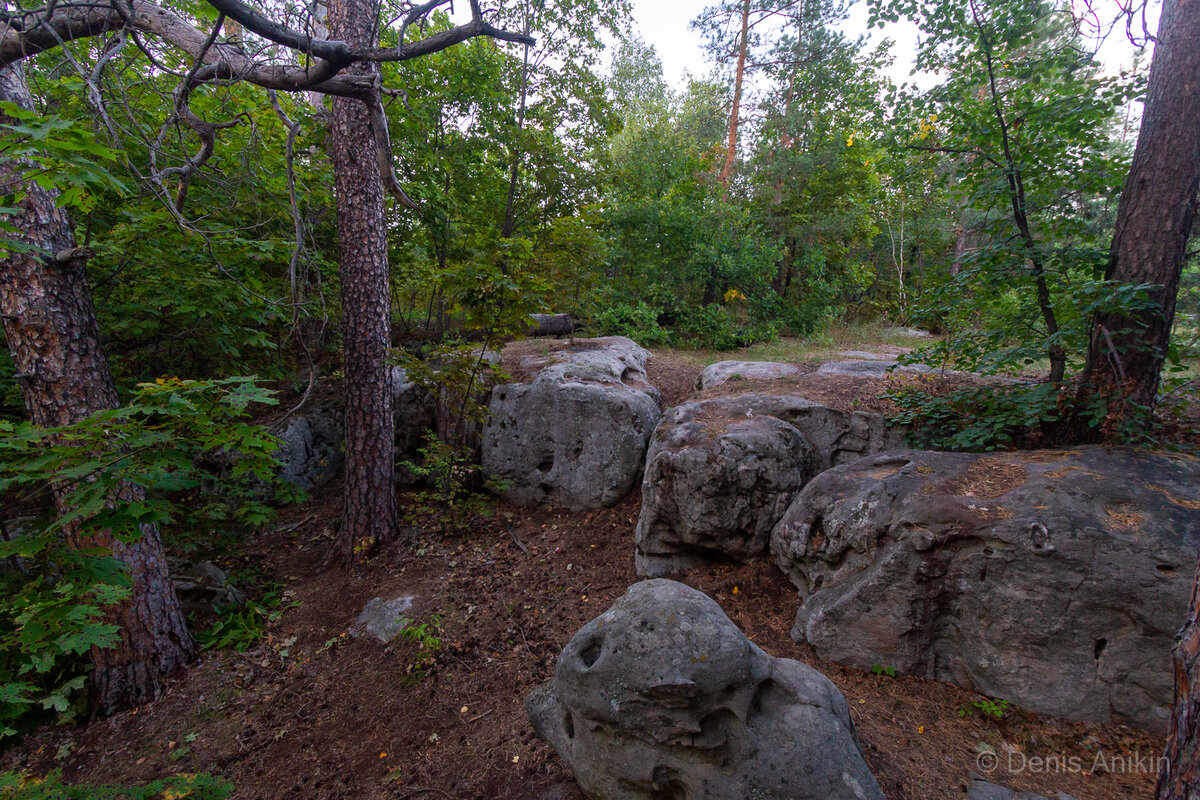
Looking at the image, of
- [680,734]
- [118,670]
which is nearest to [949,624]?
[680,734]

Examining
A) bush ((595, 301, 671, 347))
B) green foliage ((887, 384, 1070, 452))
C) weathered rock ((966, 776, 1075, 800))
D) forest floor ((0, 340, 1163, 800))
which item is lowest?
forest floor ((0, 340, 1163, 800))

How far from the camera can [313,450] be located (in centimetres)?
698

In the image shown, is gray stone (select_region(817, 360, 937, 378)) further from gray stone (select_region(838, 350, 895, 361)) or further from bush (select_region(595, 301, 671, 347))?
bush (select_region(595, 301, 671, 347))

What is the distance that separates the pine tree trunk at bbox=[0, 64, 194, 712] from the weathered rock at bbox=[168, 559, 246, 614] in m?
0.53

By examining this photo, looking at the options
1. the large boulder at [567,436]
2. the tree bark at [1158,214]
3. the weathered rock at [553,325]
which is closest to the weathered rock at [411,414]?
the large boulder at [567,436]

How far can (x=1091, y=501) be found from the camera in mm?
2947

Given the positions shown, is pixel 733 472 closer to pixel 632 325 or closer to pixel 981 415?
pixel 981 415

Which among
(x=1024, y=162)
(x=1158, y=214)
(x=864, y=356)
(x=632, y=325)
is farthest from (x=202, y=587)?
(x=864, y=356)

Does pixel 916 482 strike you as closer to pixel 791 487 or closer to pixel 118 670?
pixel 791 487

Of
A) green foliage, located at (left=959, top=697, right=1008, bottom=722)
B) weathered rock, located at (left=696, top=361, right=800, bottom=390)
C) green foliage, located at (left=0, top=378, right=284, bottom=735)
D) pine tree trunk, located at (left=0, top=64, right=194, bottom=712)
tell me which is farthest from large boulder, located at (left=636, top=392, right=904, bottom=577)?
pine tree trunk, located at (left=0, top=64, right=194, bottom=712)

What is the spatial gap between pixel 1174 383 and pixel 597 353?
18.6 feet

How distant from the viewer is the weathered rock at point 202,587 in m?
4.43

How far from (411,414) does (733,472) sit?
187 inches

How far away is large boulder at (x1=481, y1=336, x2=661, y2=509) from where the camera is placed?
5.93m
